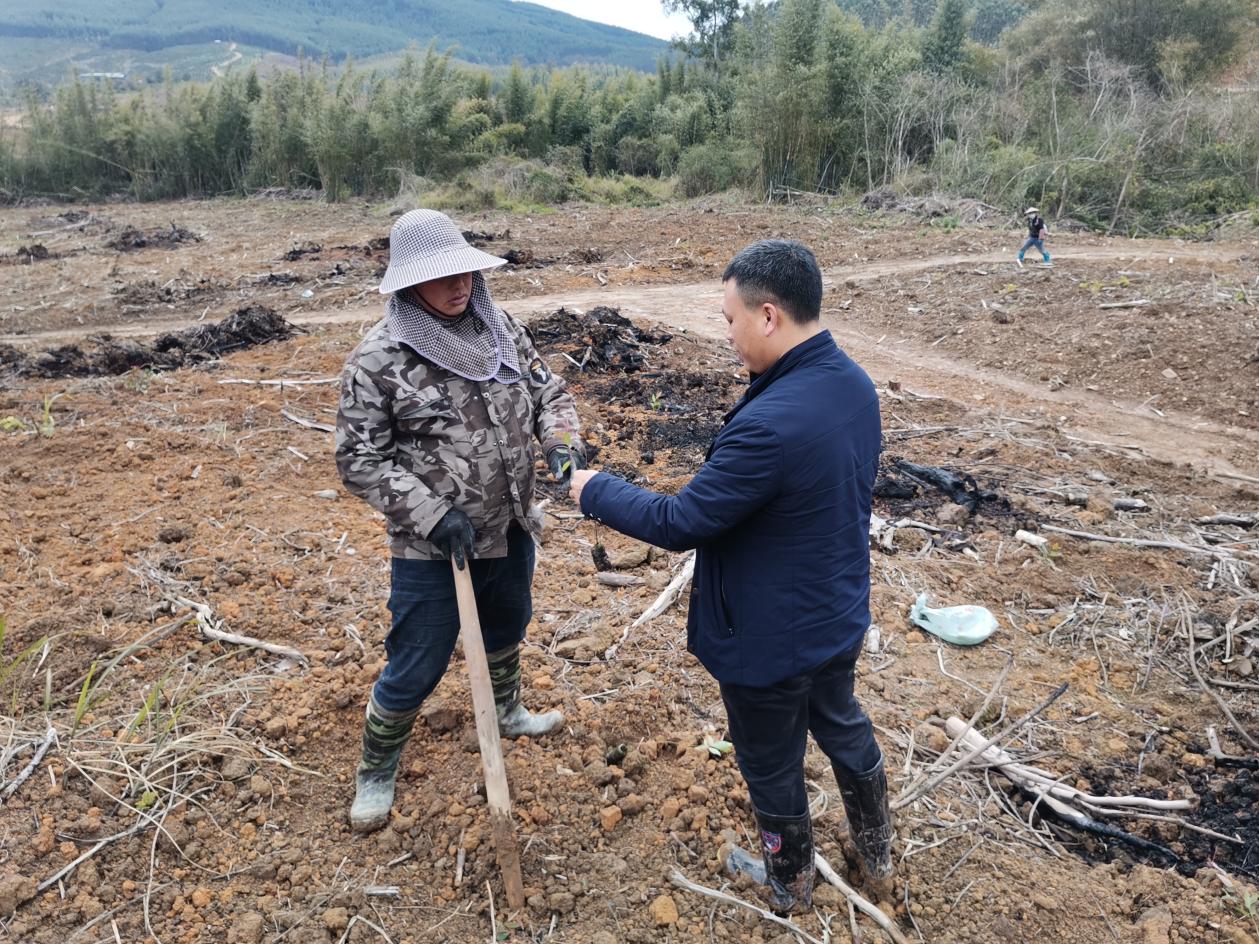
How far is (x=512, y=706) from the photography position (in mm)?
2818

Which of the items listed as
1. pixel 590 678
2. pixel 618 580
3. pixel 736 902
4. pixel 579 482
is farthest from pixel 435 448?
pixel 618 580

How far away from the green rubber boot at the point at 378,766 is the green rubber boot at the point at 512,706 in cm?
35

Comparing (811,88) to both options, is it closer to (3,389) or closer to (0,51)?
(3,389)

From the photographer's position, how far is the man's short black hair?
5.72 feet

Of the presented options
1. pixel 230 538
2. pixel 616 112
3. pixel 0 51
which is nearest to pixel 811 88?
pixel 616 112

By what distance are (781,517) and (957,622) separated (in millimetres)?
2161

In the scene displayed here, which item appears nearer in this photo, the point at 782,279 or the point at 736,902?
the point at 782,279

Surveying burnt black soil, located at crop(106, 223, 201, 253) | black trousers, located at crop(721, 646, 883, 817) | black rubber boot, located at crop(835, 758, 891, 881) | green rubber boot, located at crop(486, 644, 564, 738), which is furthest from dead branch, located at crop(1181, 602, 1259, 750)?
burnt black soil, located at crop(106, 223, 201, 253)

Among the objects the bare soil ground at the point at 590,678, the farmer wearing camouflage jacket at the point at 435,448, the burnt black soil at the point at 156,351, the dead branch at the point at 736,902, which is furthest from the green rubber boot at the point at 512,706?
the burnt black soil at the point at 156,351

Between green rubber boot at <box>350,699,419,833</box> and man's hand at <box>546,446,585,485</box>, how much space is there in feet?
2.71

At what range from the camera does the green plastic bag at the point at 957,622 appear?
3.50 meters

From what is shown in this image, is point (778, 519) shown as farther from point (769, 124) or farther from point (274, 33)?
point (274, 33)

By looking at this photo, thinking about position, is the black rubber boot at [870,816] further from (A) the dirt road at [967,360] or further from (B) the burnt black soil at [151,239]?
(B) the burnt black soil at [151,239]

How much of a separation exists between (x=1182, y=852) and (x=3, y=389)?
333 inches
